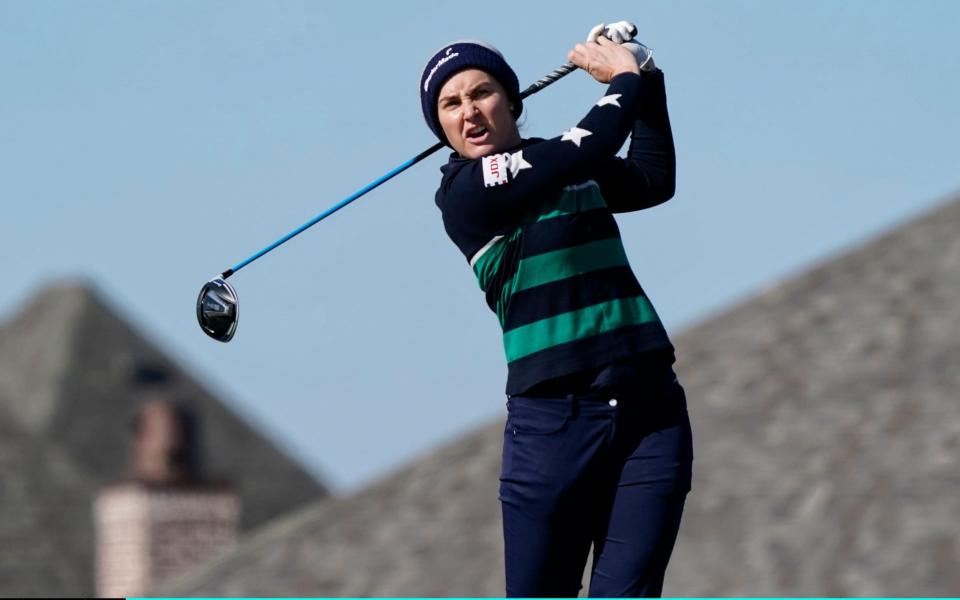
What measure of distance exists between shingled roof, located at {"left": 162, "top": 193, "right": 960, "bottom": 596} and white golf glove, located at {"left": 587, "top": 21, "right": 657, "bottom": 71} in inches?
372

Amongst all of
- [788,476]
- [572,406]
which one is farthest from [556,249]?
[788,476]

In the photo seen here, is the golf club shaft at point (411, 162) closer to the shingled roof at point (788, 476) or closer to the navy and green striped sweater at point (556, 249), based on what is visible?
the navy and green striped sweater at point (556, 249)

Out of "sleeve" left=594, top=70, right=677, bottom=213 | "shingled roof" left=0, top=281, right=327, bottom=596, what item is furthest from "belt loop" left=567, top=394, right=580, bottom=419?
"shingled roof" left=0, top=281, right=327, bottom=596

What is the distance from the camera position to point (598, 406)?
5.63m

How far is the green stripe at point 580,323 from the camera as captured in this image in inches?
221

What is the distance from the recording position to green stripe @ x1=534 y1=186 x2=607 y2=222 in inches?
223

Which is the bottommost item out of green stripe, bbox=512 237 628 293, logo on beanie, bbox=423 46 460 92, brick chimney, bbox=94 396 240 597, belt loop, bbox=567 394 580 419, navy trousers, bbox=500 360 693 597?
brick chimney, bbox=94 396 240 597

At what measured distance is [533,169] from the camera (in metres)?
5.59

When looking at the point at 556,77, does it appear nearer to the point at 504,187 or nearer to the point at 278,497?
the point at 504,187

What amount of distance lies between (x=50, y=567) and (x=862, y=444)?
1795cm

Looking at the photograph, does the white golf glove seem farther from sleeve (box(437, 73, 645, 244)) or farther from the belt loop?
the belt loop

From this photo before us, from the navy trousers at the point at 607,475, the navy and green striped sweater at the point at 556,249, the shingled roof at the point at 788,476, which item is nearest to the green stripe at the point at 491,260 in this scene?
the navy and green striped sweater at the point at 556,249

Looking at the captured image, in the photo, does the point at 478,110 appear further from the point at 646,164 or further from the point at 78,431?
the point at 78,431

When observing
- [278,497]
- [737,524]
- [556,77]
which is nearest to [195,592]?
[737,524]
